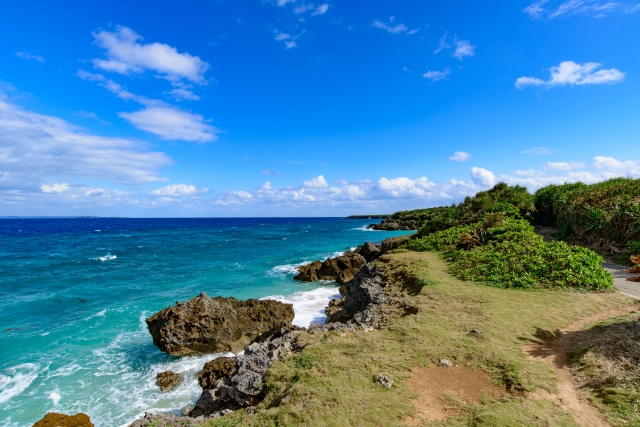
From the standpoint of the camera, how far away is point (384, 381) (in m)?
5.80

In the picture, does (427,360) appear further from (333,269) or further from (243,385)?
(333,269)

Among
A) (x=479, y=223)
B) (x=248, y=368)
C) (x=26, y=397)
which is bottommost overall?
(x=26, y=397)

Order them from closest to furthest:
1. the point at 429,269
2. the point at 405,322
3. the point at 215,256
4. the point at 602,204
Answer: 1. the point at 405,322
2. the point at 429,269
3. the point at 602,204
4. the point at 215,256

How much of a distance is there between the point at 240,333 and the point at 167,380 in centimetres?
338

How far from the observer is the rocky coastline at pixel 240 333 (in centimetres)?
654

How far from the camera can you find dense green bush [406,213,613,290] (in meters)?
11.3

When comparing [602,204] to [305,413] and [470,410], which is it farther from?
[305,413]

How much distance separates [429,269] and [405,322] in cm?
626

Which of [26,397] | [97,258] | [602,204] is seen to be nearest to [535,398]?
[26,397]

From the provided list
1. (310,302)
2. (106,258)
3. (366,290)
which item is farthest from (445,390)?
(106,258)

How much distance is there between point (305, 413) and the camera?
5.03 meters

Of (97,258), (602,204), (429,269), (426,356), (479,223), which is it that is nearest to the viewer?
(426,356)

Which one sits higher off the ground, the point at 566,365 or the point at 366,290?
the point at 366,290

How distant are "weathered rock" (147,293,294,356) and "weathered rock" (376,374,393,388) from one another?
22.1 ft
